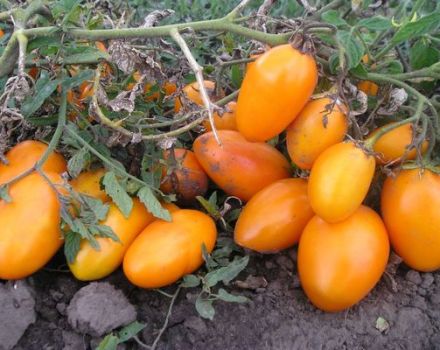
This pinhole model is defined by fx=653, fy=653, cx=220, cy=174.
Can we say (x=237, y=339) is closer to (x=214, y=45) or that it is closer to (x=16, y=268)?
(x=16, y=268)

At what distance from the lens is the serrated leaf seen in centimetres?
146

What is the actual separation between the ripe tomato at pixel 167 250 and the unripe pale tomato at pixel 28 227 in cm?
18

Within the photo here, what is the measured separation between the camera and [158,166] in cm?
159

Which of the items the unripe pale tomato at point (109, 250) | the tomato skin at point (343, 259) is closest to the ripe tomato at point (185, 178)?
the unripe pale tomato at point (109, 250)

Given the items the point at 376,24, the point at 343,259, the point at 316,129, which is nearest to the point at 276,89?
the point at 316,129

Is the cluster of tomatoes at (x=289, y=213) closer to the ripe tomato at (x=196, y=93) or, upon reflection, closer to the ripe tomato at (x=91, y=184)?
the ripe tomato at (x=91, y=184)

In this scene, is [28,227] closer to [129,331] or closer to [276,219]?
[129,331]

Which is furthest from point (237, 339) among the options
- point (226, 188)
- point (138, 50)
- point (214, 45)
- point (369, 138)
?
point (214, 45)

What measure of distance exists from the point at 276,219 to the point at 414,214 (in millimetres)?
303

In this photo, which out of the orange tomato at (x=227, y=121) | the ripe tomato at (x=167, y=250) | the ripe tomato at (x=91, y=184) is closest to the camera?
the ripe tomato at (x=167, y=250)

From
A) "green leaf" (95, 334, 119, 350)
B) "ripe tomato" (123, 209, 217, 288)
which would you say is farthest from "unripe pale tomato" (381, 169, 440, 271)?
"green leaf" (95, 334, 119, 350)

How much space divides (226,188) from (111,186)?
1.03ft

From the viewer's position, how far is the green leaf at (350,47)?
1.34 meters

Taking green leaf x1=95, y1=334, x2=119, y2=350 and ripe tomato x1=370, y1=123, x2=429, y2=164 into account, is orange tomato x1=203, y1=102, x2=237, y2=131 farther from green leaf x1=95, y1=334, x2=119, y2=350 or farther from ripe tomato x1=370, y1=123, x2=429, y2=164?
green leaf x1=95, y1=334, x2=119, y2=350
